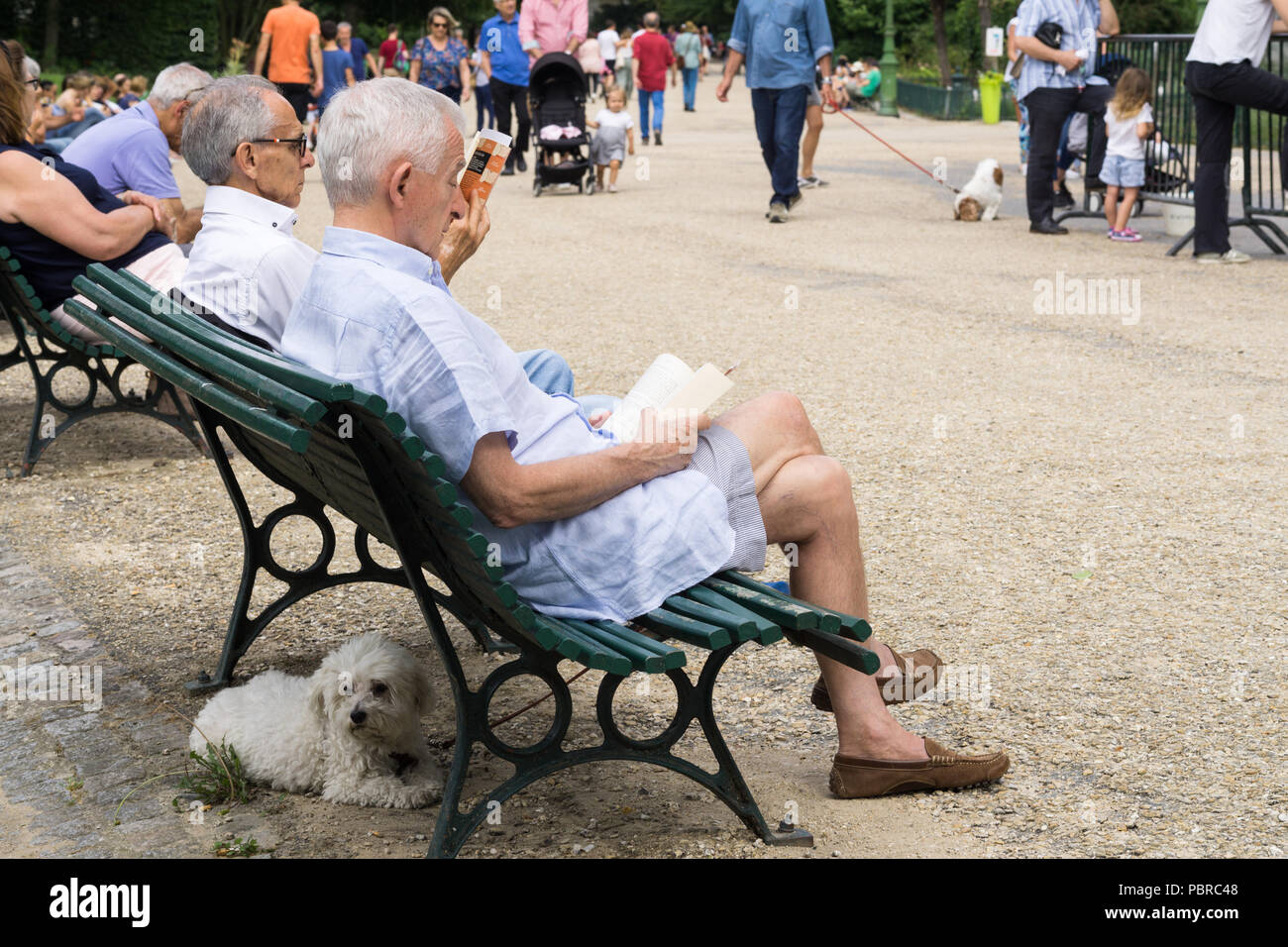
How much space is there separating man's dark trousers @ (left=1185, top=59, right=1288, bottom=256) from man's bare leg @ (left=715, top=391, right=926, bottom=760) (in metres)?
8.05

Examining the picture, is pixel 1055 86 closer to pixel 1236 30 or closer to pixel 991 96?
pixel 1236 30

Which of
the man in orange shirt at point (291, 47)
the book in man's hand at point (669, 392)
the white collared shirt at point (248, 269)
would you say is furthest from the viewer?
the man in orange shirt at point (291, 47)

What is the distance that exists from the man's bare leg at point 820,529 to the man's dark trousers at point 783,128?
33.9 ft

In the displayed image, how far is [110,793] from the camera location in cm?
332

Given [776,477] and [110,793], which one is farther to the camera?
[110,793]

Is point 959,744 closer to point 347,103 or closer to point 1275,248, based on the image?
point 347,103

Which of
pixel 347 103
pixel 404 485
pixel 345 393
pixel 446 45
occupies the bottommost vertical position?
pixel 404 485

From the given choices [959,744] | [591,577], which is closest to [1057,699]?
[959,744]

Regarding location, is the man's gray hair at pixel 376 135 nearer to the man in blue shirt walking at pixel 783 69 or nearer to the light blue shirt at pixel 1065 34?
the light blue shirt at pixel 1065 34

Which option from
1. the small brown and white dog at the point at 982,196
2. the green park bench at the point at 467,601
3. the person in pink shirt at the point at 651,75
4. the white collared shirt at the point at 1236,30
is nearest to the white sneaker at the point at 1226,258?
the white collared shirt at the point at 1236,30

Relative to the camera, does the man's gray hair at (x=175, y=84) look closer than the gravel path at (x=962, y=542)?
No

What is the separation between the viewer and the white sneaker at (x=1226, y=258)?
10734mm

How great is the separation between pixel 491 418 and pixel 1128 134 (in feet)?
33.8

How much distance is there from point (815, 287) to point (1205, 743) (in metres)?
6.97
